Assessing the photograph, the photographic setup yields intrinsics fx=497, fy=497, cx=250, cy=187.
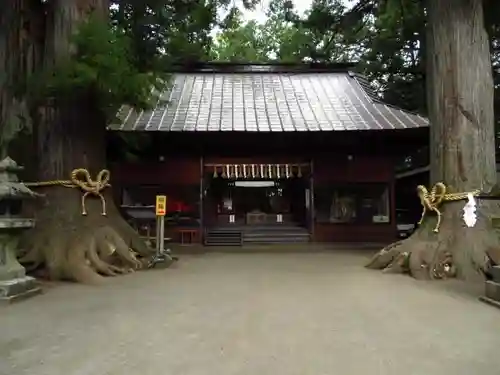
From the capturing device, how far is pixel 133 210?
576 inches

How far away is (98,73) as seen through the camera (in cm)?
657

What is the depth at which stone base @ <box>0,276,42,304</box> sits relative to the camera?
17.8 feet

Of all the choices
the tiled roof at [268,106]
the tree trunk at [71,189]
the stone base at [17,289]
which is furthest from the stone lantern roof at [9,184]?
the tiled roof at [268,106]

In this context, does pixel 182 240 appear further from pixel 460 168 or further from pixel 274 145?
pixel 460 168

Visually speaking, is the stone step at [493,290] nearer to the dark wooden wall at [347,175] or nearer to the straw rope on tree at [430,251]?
the straw rope on tree at [430,251]

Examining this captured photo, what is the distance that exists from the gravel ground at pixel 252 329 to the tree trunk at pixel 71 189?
829mm

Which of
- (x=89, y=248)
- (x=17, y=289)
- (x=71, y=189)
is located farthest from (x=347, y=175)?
(x=17, y=289)

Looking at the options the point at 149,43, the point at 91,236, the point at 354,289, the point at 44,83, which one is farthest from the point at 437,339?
the point at 149,43

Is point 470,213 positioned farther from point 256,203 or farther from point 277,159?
point 256,203

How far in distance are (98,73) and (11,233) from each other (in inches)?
91.2

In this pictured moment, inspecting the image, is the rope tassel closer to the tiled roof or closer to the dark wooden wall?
the tiled roof

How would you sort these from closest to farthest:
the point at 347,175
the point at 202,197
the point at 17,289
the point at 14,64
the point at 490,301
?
the point at 490,301 → the point at 17,289 → the point at 14,64 → the point at 202,197 → the point at 347,175

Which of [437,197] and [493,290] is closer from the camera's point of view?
[493,290]

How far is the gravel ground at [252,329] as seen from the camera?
3.31 m
